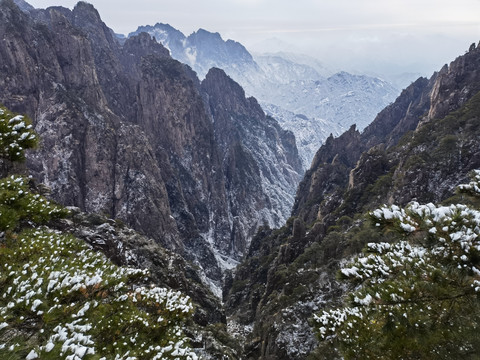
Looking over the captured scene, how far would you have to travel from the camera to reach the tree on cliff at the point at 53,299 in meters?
5.01

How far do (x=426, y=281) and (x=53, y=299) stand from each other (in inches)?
292

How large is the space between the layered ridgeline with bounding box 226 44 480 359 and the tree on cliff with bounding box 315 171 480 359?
1.39 ft

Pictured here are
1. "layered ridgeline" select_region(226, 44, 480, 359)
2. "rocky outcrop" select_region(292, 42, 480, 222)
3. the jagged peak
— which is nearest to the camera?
"layered ridgeline" select_region(226, 44, 480, 359)

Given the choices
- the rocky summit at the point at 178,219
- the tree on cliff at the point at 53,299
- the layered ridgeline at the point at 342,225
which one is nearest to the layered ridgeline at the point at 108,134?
the rocky summit at the point at 178,219

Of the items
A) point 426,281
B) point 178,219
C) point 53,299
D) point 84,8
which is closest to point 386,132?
point 178,219

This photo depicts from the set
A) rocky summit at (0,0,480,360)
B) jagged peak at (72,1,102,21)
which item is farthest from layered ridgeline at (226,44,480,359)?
jagged peak at (72,1,102,21)

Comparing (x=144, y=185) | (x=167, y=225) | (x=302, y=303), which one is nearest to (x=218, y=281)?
(x=167, y=225)

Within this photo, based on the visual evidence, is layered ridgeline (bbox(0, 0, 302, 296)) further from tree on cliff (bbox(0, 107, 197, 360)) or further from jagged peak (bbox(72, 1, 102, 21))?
tree on cliff (bbox(0, 107, 197, 360))

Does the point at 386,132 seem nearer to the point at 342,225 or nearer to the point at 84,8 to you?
the point at 342,225

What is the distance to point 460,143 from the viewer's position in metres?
51.4

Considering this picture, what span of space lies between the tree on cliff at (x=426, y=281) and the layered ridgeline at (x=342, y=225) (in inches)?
16.7

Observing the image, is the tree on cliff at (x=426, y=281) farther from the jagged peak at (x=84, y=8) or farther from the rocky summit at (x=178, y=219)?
the jagged peak at (x=84, y=8)

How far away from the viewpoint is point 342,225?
57.7 metres

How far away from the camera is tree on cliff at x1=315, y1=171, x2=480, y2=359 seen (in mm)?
4711
